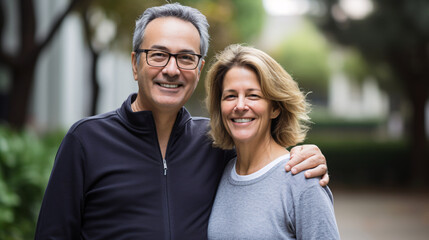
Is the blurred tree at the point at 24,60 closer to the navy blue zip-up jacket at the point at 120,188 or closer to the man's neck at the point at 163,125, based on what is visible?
the man's neck at the point at 163,125

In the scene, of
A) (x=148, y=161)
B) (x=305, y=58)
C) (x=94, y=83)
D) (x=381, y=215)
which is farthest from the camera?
(x=305, y=58)

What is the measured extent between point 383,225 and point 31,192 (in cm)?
720

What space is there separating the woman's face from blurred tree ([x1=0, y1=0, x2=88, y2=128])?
22.4 feet

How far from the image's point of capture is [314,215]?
2.40 metres

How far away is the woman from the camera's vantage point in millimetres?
2455

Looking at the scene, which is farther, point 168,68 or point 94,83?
point 94,83

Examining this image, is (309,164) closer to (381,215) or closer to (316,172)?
(316,172)

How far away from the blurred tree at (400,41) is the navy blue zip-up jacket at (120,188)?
38.4ft

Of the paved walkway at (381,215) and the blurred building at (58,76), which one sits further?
the blurred building at (58,76)

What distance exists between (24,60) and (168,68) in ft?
23.0

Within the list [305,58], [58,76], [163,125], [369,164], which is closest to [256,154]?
[163,125]

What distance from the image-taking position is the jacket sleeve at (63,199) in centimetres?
255

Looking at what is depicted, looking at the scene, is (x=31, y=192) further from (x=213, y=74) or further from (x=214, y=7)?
(x=214, y=7)

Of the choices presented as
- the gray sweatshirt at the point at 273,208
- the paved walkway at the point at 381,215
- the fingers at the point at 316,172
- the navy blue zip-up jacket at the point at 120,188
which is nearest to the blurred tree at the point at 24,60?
the paved walkway at the point at 381,215
